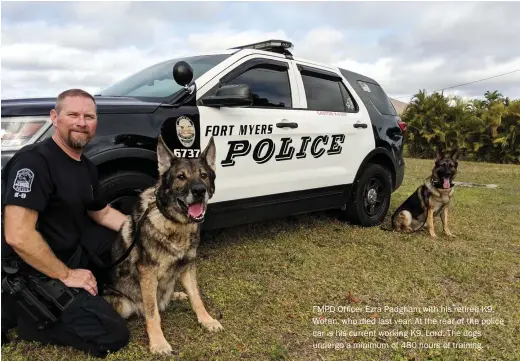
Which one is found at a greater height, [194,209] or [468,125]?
[468,125]

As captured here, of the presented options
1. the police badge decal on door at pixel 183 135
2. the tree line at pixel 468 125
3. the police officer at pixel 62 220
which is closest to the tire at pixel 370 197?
the police badge decal on door at pixel 183 135

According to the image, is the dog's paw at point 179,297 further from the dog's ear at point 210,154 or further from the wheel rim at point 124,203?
the dog's ear at point 210,154

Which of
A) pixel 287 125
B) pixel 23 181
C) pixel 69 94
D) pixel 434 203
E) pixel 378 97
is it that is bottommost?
pixel 434 203

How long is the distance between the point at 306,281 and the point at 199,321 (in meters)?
1.19

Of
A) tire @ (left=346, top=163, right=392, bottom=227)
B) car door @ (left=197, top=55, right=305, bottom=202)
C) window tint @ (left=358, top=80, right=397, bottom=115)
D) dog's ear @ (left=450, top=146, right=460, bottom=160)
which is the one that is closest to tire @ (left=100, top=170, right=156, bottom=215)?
car door @ (left=197, top=55, right=305, bottom=202)

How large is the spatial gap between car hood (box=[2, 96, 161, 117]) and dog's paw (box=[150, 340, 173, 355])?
161 centimetres

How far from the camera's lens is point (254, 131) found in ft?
13.2

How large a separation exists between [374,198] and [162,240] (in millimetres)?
3683

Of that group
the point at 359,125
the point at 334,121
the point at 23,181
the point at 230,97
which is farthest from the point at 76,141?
the point at 359,125

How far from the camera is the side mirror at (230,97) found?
3.46 metres

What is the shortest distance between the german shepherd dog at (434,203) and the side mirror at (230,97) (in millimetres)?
3058

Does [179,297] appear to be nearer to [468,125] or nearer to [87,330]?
[87,330]

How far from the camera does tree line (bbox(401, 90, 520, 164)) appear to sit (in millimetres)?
15812

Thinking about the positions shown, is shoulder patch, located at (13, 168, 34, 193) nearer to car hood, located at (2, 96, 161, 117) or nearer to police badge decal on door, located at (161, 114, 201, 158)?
car hood, located at (2, 96, 161, 117)
